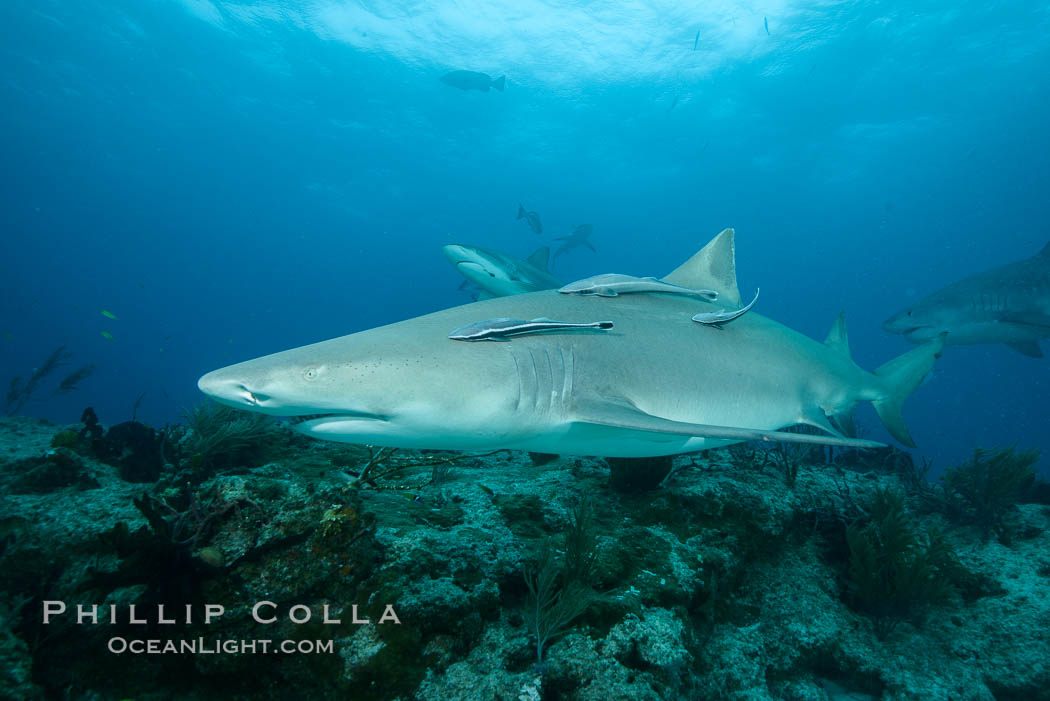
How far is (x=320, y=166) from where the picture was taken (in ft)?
→ 200

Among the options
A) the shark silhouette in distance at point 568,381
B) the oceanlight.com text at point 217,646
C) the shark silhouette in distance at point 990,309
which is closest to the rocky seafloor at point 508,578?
the oceanlight.com text at point 217,646

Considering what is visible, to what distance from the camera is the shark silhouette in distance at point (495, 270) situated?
9.89m

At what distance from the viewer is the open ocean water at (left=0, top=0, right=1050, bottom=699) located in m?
3.90

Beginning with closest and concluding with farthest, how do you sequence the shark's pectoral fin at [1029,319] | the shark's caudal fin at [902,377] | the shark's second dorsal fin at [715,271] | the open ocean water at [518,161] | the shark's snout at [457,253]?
the open ocean water at [518,161], the shark's second dorsal fin at [715,271], the shark's caudal fin at [902,377], the shark's pectoral fin at [1029,319], the shark's snout at [457,253]

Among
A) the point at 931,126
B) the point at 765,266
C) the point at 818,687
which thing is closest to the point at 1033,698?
the point at 818,687

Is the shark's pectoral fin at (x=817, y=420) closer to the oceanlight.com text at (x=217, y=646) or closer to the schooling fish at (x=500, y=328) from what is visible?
the schooling fish at (x=500, y=328)

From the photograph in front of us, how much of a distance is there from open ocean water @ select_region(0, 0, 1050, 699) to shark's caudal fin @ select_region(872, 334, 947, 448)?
1729 millimetres

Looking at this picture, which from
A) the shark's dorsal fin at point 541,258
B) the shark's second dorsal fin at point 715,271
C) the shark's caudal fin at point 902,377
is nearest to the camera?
the shark's second dorsal fin at point 715,271

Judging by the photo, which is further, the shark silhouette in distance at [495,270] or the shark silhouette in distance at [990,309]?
the shark silhouette in distance at [495,270]

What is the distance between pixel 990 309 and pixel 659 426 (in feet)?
40.6

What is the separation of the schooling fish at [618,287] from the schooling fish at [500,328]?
66cm

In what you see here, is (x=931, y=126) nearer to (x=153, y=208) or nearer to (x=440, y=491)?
(x=440, y=491)

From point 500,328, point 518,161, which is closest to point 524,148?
point 518,161

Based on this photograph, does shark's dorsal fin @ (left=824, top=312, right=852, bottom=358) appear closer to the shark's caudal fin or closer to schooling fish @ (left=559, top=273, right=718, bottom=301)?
the shark's caudal fin
